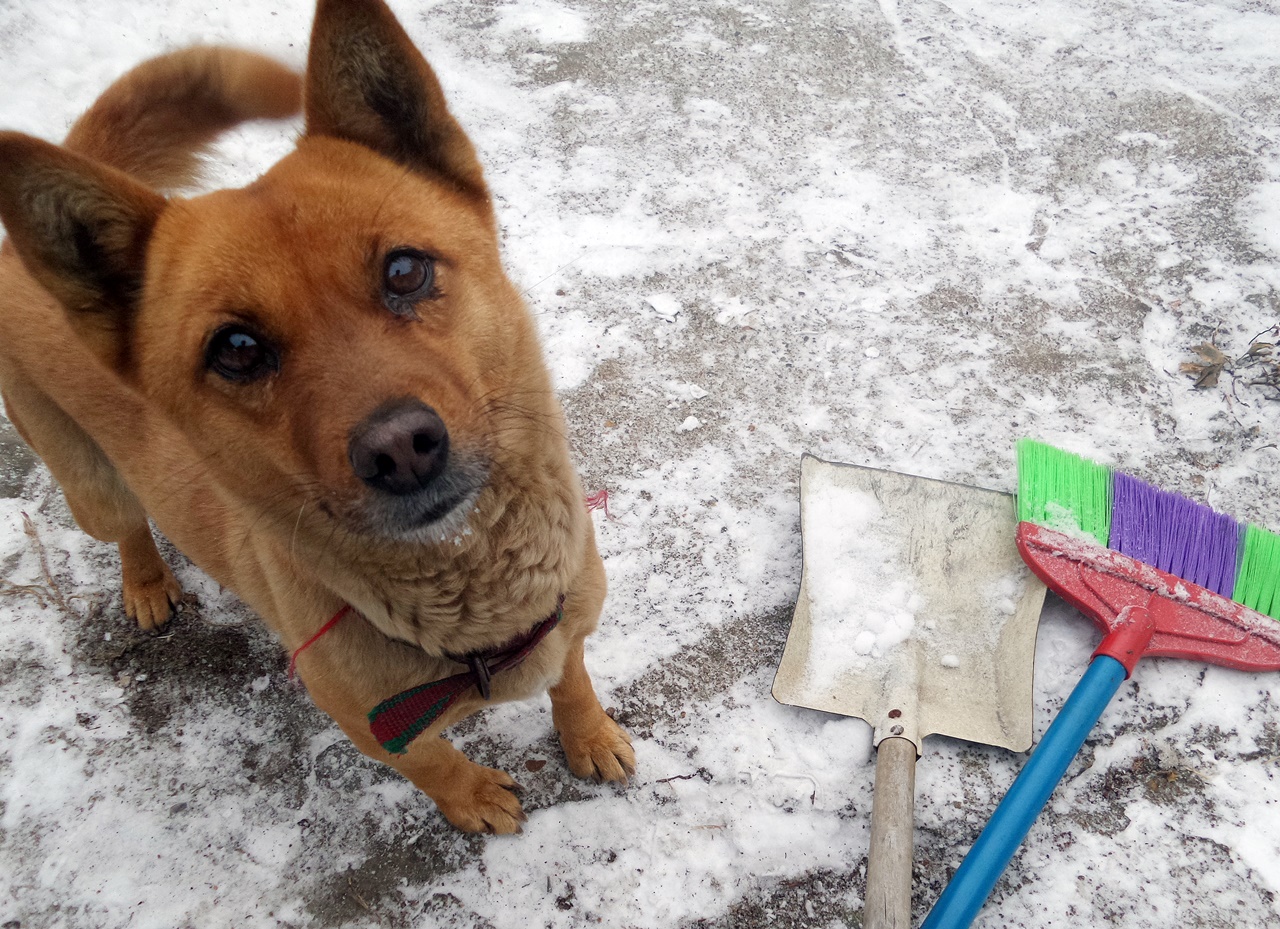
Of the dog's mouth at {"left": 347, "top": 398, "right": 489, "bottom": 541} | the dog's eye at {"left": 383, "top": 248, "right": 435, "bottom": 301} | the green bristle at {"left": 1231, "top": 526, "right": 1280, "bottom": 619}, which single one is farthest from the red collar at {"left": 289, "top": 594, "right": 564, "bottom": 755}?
the green bristle at {"left": 1231, "top": 526, "right": 1280, "bottom": 619}

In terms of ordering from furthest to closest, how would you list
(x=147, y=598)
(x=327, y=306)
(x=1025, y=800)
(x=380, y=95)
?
(x=147, y=598)
(x=1025, y=800)
(x=380, y=95)
(x=327, y=306)

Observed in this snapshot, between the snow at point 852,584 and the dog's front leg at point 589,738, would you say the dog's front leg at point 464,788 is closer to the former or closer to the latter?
the dog's front leg at point 589,738

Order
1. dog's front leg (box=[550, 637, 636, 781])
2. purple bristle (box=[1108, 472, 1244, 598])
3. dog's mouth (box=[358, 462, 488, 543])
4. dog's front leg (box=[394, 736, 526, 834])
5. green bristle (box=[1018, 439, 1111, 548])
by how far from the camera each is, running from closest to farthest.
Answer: dog's mouth (box=[358, 462, 488, 543])
dog's front leg (box=[394, 736, 526, 834])
dog's front leg (box=[550, 637, 636, 781])
purple bristle (box=[1108, 472, 1244, 598])
green bristle (box=[1018, 439, 1111, 548])

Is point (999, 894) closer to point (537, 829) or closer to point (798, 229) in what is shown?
point (537, 829)

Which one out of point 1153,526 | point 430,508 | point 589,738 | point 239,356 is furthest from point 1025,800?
point 239,356

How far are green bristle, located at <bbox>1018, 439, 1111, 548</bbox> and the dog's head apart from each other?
1763mm

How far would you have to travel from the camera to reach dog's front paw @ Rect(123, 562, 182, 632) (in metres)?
2.78

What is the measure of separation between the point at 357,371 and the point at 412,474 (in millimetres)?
227

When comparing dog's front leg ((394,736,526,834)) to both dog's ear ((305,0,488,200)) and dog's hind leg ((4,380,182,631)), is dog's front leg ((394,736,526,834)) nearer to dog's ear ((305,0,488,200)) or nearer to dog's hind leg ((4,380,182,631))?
dog's hind leg ((4,380,182,631))

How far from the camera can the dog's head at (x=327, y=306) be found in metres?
1.41

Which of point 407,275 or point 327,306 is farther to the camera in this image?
point 407,275

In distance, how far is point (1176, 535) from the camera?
8.11 ft

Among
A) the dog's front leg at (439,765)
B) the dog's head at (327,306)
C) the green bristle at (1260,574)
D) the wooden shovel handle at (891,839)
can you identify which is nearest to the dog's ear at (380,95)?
the dog's head at (327,306)

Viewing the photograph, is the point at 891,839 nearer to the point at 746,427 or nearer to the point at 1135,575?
the point at 1135,575
